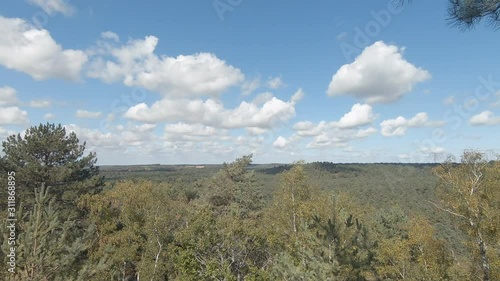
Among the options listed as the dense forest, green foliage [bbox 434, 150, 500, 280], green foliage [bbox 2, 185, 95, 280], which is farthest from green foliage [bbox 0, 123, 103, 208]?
green foliage [bbox 434, 150, 500, 280]

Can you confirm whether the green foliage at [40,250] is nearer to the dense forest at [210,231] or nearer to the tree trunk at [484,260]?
the dense forest at [210,231]

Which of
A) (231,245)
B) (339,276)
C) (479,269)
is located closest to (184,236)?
(231,245)

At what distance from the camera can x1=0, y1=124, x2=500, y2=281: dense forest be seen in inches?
380

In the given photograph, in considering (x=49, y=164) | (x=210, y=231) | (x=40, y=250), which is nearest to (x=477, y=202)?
(x=210, y=231)

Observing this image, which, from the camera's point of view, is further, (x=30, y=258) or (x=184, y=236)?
(x=184, y=236)

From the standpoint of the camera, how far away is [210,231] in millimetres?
20016

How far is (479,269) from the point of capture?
18.5 meters

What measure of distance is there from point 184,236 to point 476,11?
18.4m

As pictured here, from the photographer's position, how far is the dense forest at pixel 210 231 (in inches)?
380

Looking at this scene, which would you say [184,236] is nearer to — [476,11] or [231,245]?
[231,245]

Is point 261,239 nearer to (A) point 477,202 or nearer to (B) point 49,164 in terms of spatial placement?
(A) point 477,202

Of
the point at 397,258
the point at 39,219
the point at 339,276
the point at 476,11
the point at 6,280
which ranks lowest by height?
the point at 397,258

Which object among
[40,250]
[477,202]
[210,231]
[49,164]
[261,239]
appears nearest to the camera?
[40,250]

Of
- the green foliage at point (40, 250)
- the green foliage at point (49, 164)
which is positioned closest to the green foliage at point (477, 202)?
the green foliage at point (40, 250)
